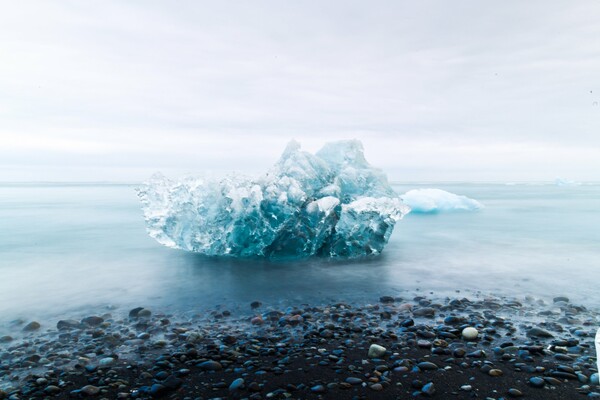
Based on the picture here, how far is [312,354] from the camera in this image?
190 inches

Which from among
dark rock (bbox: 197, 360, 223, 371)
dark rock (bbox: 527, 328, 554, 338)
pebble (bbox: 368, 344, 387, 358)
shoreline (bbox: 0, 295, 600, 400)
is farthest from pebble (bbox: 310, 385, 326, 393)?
dark rock (bbox: 527, 328, 554, 338)

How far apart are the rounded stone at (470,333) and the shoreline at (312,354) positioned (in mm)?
52

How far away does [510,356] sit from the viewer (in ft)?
15.4

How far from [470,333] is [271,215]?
5994 millimetres

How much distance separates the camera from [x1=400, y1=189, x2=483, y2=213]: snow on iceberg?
24.6 metres

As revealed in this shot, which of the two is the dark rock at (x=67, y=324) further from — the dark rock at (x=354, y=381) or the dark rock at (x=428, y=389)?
the dark rock at (x=428, y=389)

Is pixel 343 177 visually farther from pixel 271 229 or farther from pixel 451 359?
pixel 451 359

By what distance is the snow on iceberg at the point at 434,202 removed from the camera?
80.7 ft

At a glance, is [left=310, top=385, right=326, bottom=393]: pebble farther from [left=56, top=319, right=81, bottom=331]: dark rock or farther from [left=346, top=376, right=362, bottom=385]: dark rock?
[left=56, top=319, right=81, bottom=331]: dark rock

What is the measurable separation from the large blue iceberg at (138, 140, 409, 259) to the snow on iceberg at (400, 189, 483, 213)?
13.7 meters

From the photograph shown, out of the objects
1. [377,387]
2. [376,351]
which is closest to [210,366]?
[377,387]

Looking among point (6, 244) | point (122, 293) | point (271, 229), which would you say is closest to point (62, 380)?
point (122, 293)

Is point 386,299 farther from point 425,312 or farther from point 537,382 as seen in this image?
point 537,382

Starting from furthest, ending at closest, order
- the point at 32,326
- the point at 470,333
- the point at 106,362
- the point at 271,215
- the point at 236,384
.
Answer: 1. the point at 271,215
2. the point at 32,326
3. the point at 470,333
4. the point at 106,362
5. the point at 236,384
